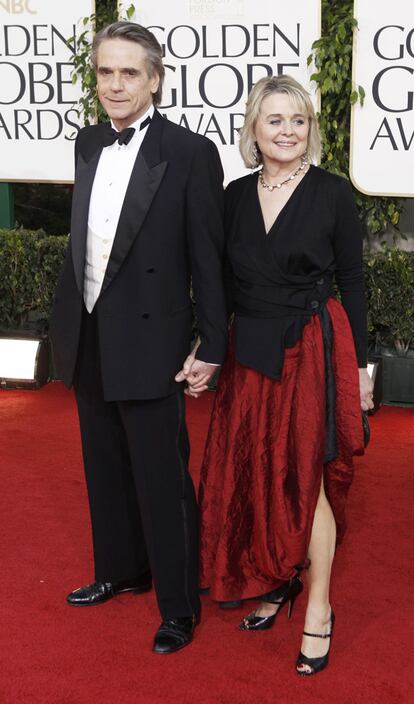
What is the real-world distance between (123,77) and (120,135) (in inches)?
5.7

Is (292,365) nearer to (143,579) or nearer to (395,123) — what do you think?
(143,579)

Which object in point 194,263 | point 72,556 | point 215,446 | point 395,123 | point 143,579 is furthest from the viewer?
point 395,123

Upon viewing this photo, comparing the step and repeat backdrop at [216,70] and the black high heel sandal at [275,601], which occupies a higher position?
the step and repeat backdrop at [216,70]

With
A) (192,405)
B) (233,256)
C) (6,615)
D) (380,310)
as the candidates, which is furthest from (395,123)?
(6,615)

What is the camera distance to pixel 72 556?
10.7 ft

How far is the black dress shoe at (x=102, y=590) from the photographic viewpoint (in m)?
2.91

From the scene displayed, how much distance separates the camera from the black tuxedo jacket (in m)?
2.43

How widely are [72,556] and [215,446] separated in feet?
2.74

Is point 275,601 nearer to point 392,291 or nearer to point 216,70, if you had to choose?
point 392,291

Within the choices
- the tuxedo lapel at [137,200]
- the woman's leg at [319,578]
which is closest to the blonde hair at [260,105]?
the tuxedo lapel at [137,200]

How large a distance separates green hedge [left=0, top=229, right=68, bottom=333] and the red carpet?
1.80m

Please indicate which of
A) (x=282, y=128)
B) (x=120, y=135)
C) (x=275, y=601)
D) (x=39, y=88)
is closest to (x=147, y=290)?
(x=120, y=135)

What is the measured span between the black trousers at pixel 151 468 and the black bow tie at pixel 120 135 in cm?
47

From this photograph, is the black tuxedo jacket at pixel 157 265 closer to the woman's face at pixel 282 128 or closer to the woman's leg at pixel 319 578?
the woman's face at pixel 282 128
